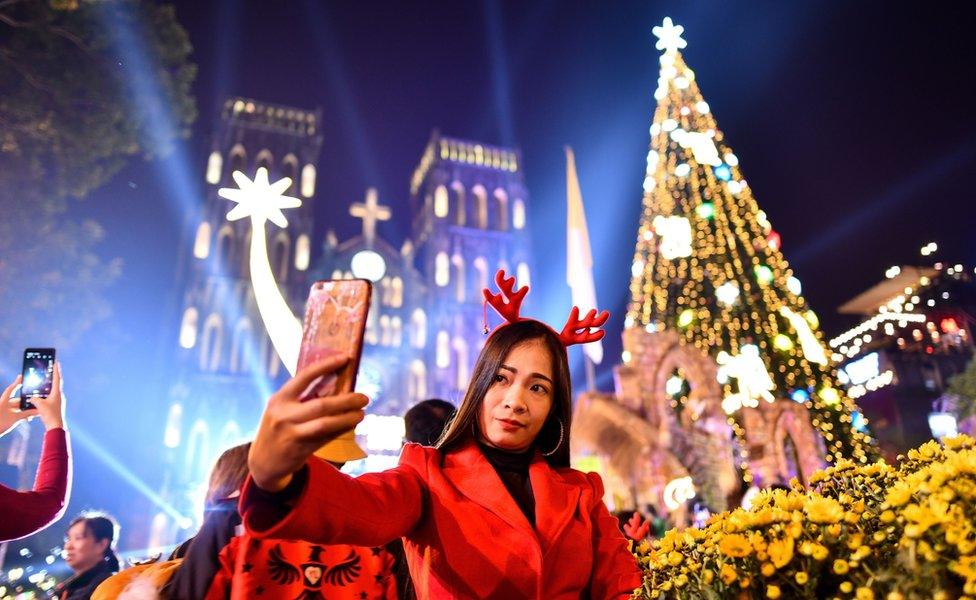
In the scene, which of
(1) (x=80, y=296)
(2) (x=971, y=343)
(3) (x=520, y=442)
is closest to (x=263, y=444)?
(3) (x=520, y=442)

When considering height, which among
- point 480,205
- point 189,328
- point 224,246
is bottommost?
point 189,328

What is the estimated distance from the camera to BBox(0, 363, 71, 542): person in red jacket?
8.93 feet

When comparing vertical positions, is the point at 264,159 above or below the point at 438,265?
above

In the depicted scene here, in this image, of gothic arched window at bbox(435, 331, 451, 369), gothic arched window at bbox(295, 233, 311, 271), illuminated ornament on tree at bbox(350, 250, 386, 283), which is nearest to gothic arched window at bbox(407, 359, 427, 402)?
gothic arched window at bbox(435, 331, 451, 369)

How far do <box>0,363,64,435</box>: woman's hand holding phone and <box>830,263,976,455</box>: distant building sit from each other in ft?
93.3

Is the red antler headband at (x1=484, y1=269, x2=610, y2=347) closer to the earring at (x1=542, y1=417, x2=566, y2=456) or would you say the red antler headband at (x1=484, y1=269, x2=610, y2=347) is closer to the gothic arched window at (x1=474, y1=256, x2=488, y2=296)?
the earring at (x1=542, y1=417, x2=566, y2=456)

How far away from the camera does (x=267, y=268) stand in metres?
2.05

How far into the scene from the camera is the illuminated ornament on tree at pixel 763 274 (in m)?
16.8

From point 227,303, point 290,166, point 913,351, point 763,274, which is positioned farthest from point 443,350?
point 913,351

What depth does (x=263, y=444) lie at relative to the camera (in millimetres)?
1197

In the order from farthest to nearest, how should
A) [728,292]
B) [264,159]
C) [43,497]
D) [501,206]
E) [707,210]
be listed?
[501,206], [264,159], [707,210], [728,292], [43,497]

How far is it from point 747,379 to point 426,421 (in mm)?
13347

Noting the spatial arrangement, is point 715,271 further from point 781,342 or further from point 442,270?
point 442,270

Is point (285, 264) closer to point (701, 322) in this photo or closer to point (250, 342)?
point (250, 342)
